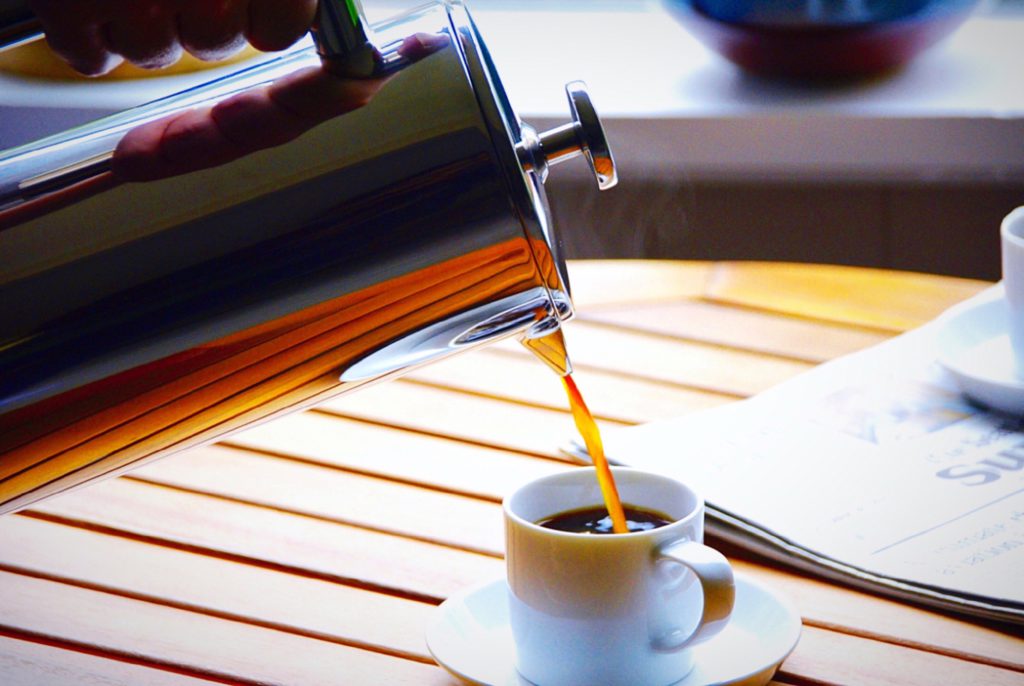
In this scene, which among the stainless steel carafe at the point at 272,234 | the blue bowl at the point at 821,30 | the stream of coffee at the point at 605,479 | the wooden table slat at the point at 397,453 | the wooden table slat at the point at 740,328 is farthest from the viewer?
the blue bowl at the point at 821,30

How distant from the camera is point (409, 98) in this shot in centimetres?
45

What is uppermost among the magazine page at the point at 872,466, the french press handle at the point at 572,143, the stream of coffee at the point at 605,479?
the french press handle at the point at 572,143

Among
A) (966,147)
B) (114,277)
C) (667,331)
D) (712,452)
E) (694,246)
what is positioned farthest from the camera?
(694,246)

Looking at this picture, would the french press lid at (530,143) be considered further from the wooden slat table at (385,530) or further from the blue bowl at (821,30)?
the blue bowl at (821,30)

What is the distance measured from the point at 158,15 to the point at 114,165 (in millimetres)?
56

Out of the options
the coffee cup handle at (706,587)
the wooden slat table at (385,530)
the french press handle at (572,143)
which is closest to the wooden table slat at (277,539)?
the wooden slat table at (385,530)

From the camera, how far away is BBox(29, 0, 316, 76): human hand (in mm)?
447

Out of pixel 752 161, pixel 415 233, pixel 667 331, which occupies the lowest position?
pixel 752 161

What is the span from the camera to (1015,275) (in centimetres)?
76

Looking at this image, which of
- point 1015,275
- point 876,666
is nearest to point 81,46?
point 876,666

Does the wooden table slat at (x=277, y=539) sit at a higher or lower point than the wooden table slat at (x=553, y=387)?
higher

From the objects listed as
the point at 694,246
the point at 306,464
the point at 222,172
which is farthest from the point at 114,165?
the point at 694,246

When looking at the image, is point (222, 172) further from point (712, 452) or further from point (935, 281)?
point (935, 281)

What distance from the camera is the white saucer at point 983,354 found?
74 centimetres
